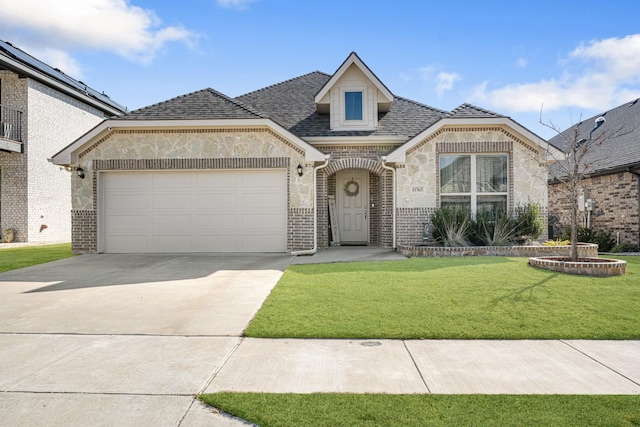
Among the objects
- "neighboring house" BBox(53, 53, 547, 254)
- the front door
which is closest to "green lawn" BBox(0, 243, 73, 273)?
"neighboring house" BBox(53, 53, 547, 254)

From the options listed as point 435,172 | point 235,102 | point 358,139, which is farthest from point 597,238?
point 235,102

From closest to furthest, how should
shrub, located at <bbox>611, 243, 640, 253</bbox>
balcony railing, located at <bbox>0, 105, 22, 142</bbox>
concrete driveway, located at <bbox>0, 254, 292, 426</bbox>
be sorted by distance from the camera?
1. concrete driveway, located at <bbox>0, 254, 292, 426</bbox>
2. shrub, located at <bbox>611, 243, 640, 253</bbox>
3. balcony railing, located at <bbox>0, 105, 22, 142</bbox>

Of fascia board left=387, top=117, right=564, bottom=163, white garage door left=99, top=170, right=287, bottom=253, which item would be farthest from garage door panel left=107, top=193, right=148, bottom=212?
fascia board left=387, top=117, right=564, bottom=163

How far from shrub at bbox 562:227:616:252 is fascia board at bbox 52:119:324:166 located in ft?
31.9

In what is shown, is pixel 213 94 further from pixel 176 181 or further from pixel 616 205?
pixel 616 205

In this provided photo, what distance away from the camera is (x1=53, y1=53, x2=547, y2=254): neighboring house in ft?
42.2

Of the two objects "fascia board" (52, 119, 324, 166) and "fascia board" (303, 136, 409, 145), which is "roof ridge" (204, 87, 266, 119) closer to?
"fascia board" (52, 119, 324, 166)

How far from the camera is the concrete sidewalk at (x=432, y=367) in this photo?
12.2 ft

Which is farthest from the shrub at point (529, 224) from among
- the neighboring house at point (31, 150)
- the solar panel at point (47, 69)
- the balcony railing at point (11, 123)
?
the solar panel at point (47, 69)

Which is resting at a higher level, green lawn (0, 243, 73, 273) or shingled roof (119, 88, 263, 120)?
shingled roof (119, 88, 263, 120)

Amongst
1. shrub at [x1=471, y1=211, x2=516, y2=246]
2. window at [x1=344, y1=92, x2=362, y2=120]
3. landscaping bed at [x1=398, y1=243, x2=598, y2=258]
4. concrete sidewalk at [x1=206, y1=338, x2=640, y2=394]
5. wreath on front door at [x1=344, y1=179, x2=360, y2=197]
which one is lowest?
concrete sidewalk at [x1=206, y1=338, x2=640, y2=394]

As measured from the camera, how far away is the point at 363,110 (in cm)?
1477

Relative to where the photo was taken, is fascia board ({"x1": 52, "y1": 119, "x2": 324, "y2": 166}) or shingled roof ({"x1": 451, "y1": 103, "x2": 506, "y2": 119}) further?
shingled roof ({"x1": 451, "y1": 103, "x2": 506, "y2": 119})

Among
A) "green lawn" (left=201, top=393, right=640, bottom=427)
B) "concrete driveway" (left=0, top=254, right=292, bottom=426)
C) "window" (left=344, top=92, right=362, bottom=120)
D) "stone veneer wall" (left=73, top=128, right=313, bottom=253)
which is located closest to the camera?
"green lawn" (left=201, top=393, right=640, bottom=427)
